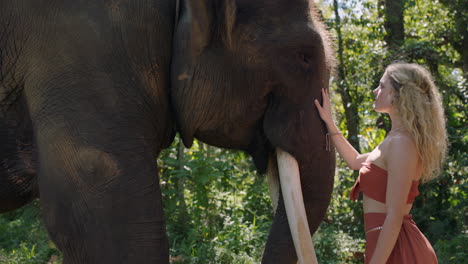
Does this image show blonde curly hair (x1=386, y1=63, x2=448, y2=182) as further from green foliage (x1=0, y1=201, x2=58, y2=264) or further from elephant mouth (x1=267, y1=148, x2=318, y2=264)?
green foliage (x1=0, y1=201, x2=58, y2=264)

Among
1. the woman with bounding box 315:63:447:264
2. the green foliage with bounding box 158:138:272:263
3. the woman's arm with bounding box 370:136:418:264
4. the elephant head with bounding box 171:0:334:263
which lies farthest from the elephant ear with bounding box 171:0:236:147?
the green foliage with bounding box 158:138:272:263

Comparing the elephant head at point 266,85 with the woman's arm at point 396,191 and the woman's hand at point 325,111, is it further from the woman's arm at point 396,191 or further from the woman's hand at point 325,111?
the woman's arm at point 396,191

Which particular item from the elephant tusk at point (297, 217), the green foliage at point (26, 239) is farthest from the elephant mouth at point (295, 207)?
the green foliage at point (26, 239)

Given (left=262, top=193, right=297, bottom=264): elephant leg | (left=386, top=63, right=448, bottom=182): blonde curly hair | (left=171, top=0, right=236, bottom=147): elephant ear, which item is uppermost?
(left=171, top=0, right=236, bottom=147): elephant ear

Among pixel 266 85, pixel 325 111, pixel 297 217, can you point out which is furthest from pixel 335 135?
pixel 297 217

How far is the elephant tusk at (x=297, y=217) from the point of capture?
8.93ft

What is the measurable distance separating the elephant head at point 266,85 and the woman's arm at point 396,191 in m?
0.35

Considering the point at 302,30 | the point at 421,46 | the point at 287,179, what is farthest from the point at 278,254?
the point at 421,46

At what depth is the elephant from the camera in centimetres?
249

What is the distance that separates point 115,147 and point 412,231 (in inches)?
54.4

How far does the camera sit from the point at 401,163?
2693 mm

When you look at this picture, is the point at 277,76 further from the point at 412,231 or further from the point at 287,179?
the point at 412,231

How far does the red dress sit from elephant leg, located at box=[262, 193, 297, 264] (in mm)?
383

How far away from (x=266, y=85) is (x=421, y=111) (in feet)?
2.32
